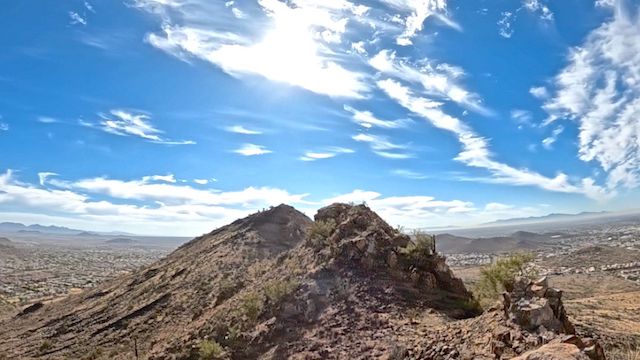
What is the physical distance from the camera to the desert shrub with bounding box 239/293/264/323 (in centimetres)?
2200

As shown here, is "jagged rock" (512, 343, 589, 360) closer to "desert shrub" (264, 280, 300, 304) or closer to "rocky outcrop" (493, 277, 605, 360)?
"rocky outcrop" (493, 277, 605, 360)

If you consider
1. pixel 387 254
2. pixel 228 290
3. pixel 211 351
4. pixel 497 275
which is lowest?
pixel 211 351

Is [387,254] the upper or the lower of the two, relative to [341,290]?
upper

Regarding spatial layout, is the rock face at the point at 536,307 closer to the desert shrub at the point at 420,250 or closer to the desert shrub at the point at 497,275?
the desert shrub at the point at 497,275

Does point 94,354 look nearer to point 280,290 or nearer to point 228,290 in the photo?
point 228,290

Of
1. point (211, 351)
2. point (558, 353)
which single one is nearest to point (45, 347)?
point (211, 351)

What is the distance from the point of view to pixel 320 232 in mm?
26469

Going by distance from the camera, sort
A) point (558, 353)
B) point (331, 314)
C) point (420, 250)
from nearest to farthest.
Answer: point (558, 353) → point (331, 314) → point (420, 250)

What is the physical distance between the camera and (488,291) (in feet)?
70.0

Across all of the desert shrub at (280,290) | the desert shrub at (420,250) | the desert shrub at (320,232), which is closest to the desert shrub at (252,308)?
the desert shrub at (280,290)

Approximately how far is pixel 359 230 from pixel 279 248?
61.6ft

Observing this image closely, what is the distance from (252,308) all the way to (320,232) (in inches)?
234

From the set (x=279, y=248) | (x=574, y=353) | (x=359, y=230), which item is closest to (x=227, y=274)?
(x=279, y=248)

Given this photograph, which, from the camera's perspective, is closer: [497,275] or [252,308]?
[497,275]
